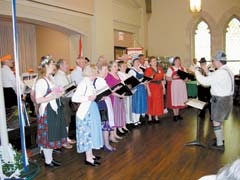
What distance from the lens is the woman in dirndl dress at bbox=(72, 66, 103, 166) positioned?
413 centimetres

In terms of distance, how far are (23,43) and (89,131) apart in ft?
26.1

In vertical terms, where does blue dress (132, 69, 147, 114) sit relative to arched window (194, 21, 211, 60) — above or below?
below

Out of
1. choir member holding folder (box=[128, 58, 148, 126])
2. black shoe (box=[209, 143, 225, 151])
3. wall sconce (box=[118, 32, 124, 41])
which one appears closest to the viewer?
black shoe (box=[209, 143, 225, 151])

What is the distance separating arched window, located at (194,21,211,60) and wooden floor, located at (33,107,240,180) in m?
6.38

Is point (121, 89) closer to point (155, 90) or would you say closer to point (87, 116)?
point (87, 116)

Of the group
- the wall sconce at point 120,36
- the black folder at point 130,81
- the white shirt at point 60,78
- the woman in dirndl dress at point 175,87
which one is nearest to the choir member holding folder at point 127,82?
the black folder at point 130,81

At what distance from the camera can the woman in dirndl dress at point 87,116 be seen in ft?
13.5

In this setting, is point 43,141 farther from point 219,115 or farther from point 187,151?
point 219,115

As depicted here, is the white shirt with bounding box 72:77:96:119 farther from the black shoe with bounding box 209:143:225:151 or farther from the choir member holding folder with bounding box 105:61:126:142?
the black shoe with bounding box 209:143:225:151

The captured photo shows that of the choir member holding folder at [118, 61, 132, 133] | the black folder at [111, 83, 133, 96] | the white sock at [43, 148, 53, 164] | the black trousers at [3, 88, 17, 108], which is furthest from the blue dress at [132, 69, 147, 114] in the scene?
the white sock at [43, 148, 53, 164]

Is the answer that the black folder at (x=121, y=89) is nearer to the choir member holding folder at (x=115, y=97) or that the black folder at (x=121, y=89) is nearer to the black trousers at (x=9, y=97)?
the choir member holding folder at (x=115, y=97)

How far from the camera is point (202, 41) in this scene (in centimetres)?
1235

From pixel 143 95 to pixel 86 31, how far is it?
3020 mm

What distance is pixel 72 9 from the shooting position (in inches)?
320
